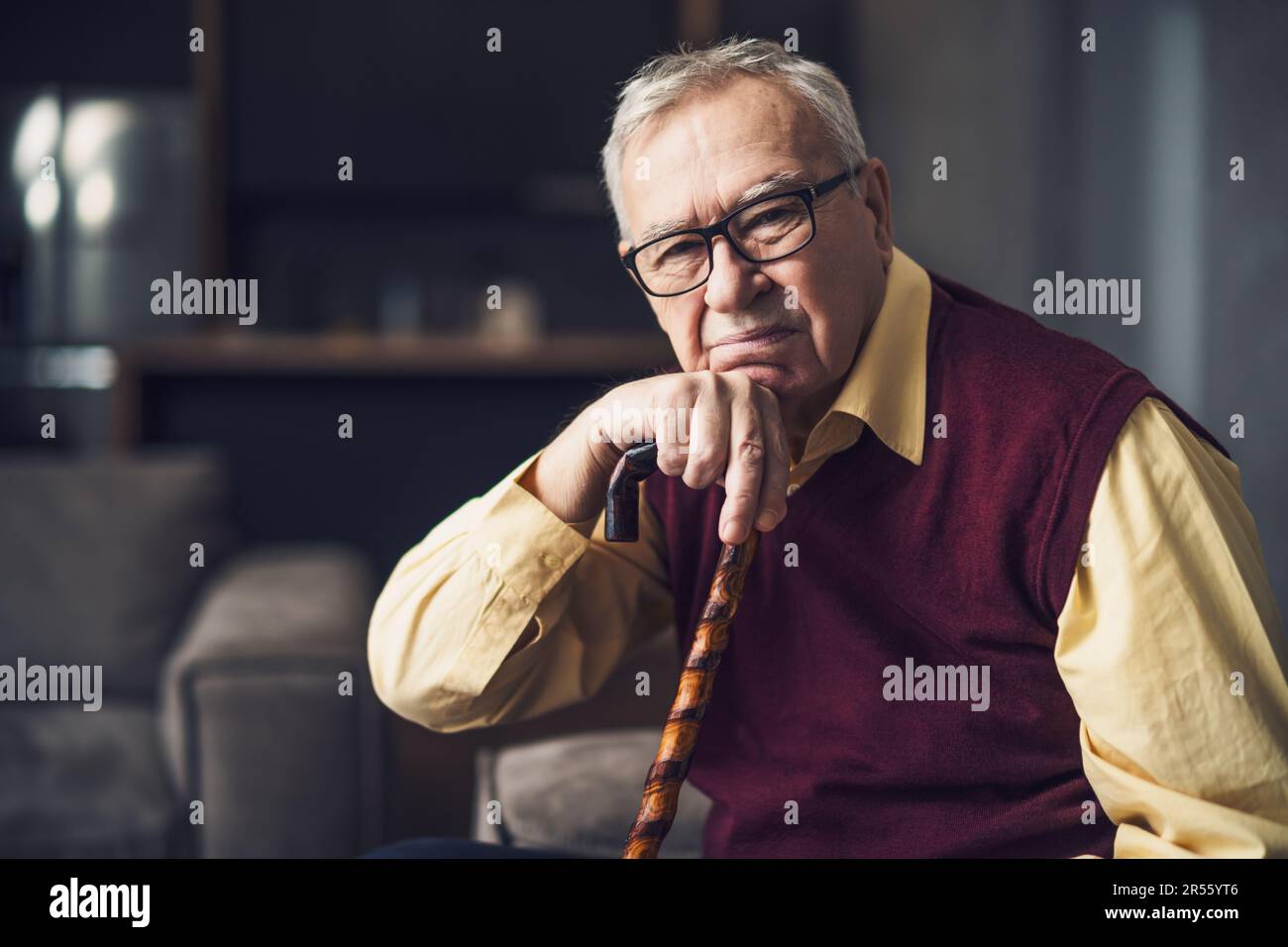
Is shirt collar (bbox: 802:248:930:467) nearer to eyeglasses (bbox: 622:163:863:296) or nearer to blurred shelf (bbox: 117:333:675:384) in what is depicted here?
eyeglasses (bbox: 622:163:863:296)

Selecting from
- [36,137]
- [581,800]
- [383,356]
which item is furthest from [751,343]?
[36,137]

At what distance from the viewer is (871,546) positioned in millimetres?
887

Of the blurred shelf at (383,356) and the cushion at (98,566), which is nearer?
the cushion at (98,566)

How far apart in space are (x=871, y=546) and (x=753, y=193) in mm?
285

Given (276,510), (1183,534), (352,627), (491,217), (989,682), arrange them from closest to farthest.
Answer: (1183,534) < (989,682) < (352,627) < (276,510) < (491,217)

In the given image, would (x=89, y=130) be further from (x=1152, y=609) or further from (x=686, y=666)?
(x=1152, y=609)

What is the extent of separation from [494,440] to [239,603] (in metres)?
1.17

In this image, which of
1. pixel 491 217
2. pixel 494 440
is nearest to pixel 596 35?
pixel 491 217

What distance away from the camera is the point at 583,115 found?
2.94m

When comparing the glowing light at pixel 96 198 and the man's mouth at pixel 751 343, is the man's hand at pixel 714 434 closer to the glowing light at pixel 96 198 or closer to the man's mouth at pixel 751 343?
the man's mouth at pixel 751 343

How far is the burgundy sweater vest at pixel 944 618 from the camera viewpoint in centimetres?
80

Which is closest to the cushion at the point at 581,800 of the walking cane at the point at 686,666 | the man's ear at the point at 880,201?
the walking cane at the point at 686,666

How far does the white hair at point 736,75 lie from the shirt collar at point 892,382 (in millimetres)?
99

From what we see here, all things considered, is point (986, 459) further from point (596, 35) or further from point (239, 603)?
point (596, 35)
